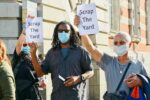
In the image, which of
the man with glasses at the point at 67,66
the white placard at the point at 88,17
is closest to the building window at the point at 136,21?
the white placard at the point at 88,17

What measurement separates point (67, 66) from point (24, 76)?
1.23 m

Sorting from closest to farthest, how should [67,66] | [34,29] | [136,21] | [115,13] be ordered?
[67,66] < [34,29] < [115,13] < [136,21]

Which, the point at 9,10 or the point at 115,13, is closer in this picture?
the point at 9,10

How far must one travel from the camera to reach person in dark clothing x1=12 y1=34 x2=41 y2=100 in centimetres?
766

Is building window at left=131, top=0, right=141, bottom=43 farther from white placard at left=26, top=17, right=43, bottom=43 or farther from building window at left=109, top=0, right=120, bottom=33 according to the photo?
white placard at left=26, top=17, right=43, bottom=43

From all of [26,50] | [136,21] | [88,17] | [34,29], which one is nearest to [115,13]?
[136,21]

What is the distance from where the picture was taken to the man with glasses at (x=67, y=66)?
260 inches

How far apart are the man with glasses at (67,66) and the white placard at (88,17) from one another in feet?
1.07

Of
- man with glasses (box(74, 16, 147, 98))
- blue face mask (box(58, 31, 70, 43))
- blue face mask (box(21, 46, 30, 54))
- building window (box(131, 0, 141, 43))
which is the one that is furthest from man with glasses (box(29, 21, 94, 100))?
Result: building window (box(131, 0, 141, 43))

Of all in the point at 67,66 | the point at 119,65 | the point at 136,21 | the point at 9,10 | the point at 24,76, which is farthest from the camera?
the point at 136,21

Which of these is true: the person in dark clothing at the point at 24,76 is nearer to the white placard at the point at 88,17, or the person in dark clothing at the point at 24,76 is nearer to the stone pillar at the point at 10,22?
the white placard at the point at 88,17

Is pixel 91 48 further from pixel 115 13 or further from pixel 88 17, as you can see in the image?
pixel 115 13

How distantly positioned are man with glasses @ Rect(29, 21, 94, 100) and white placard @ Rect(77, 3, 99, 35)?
326 mm

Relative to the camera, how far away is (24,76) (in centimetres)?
769
